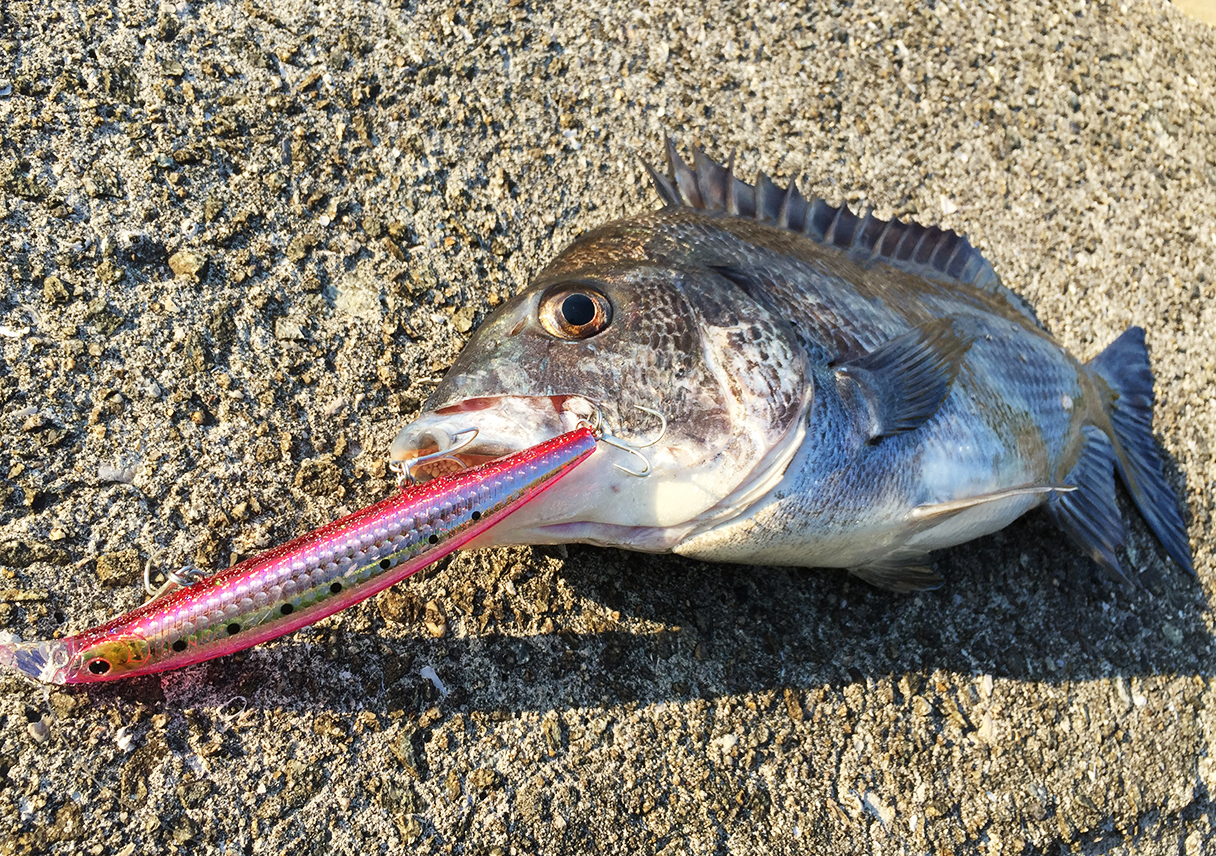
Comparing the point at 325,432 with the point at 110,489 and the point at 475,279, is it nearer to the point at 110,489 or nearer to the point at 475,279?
the point at 110,489

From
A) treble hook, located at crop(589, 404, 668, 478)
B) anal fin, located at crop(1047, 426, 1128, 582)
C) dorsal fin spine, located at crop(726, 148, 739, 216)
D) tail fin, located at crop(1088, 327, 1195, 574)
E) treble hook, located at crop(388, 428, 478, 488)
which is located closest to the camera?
treble hook, located at crop(388, 428, 478, 488)

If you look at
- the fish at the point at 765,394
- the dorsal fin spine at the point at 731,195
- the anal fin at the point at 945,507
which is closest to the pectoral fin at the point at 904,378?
the fish at the point at 765,394

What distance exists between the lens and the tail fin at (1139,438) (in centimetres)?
292

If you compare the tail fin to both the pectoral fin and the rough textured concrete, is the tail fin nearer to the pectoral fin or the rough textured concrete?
the rough textured concrete

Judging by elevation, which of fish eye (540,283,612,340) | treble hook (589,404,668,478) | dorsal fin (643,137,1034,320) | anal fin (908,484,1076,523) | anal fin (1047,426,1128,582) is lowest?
anal fin (1047,426,1128,582)

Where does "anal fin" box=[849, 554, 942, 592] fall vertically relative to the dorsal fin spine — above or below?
below

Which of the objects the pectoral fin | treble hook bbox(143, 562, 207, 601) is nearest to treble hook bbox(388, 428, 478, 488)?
treble hook bbox(143, 562, 207, 601)

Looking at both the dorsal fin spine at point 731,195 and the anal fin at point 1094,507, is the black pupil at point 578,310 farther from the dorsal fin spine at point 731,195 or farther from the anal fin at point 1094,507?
the anal fin at point 1094,507

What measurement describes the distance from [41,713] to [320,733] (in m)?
0.53

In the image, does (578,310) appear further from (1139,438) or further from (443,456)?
(1139,438)

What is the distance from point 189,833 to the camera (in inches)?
64.6

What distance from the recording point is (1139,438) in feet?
9.81

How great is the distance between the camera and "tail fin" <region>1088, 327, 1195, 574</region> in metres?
2.92

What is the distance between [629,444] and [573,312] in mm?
311
